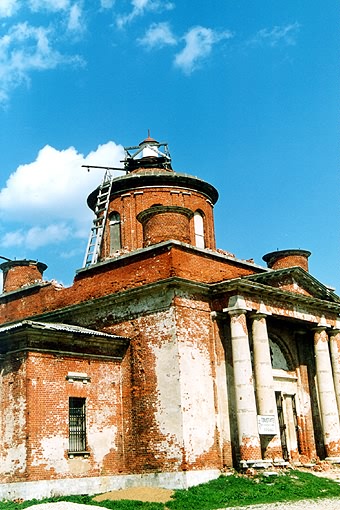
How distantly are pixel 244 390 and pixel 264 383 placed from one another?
3.46ft

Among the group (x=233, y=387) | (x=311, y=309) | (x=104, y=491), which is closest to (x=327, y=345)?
(x=311, y=309)

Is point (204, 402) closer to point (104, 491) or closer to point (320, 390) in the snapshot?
point (104, 491)

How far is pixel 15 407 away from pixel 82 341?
9.45 feet

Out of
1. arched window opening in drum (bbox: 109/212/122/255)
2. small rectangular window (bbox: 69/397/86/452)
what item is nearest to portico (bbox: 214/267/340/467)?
small rectangular window (bbox: 69/397/86/452)

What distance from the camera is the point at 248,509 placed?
14633mm

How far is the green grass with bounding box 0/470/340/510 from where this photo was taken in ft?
53.2

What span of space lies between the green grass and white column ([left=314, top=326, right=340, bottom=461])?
10.3 feet

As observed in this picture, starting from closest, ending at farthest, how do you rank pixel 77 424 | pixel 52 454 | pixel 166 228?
pixel 52 454 < pixel 77 424 < pixel 166 228

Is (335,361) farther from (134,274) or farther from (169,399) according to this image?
(134,274)

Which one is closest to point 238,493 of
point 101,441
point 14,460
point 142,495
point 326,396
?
point 142,495

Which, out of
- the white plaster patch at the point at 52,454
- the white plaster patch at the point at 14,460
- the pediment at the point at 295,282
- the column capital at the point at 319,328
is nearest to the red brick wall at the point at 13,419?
the white plaster patch at the point at 14,460

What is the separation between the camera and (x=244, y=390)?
1930cm

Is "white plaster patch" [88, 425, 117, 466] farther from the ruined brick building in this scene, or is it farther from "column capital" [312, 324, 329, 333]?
"column capital" [312, 324, 329, 333]

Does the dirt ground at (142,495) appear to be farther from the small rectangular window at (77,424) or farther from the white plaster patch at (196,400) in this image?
the small rectangular window at (77,424)
